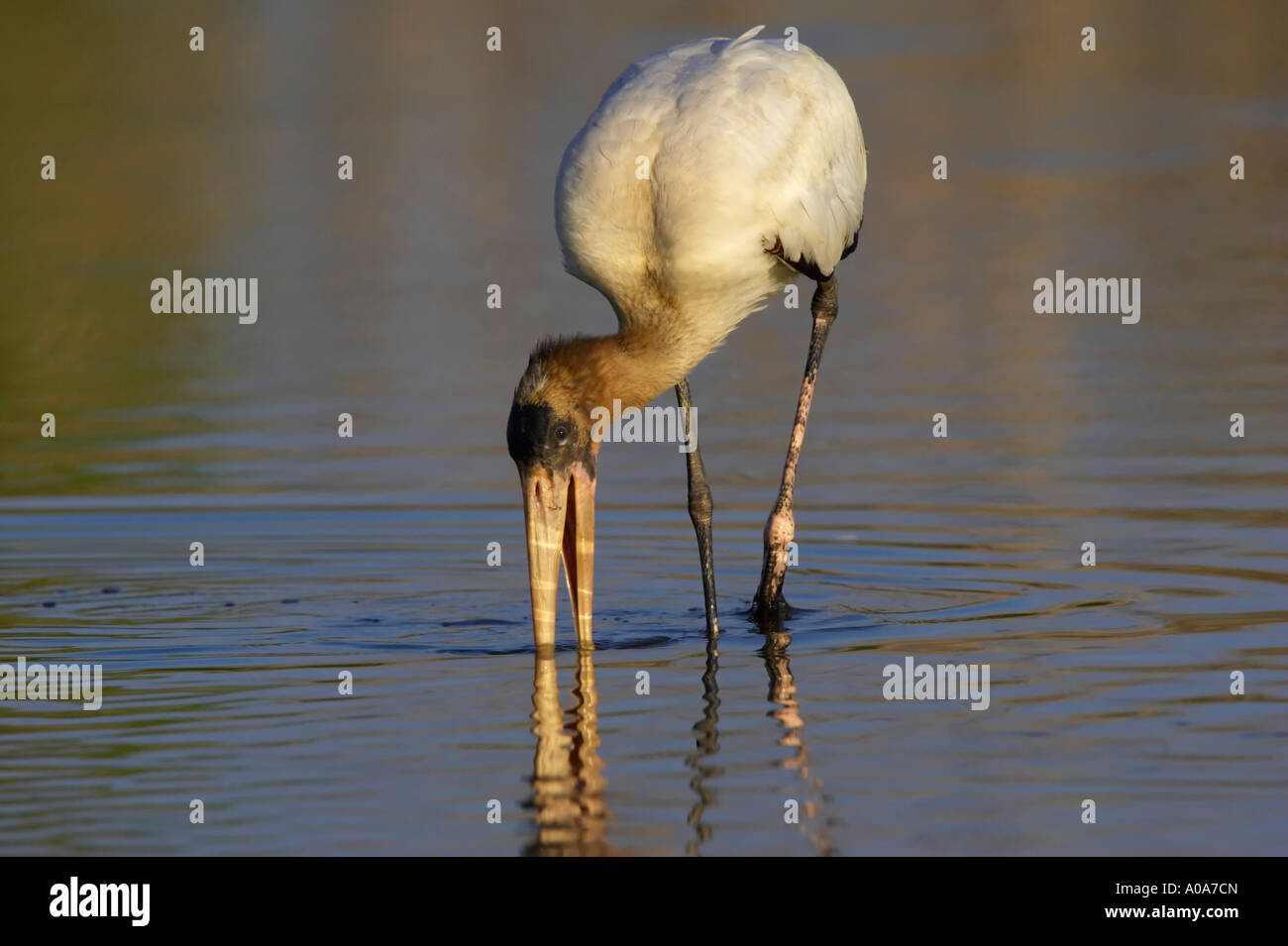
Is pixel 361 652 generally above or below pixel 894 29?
below

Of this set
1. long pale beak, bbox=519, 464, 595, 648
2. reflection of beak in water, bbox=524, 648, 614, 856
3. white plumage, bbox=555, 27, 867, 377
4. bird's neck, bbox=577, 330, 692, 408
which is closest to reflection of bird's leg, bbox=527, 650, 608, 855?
reflection of beak in water, bbox=524, 648, 614, 856

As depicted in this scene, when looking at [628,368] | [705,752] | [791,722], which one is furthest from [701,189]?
[705,752]

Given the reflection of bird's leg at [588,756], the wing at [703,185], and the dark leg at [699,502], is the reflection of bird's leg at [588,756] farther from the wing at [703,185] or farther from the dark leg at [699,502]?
the wing at [703,185]

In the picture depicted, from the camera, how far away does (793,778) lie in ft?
24.1

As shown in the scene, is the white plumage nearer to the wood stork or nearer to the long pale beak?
the wood stork

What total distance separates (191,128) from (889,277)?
10309 millimetres

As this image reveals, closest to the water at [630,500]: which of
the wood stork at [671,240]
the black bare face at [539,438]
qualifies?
the wood stork at [671,240]

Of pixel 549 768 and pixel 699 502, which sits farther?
pixel 699 502

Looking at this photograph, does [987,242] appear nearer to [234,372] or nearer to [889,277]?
[889,277]

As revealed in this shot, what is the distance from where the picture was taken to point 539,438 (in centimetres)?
926

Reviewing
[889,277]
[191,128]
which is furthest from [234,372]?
[191,128]

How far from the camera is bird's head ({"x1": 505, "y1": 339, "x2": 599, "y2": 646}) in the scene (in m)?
9.25

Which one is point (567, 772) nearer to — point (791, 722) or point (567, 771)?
point (567, 771)

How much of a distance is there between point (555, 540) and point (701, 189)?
146 cm
